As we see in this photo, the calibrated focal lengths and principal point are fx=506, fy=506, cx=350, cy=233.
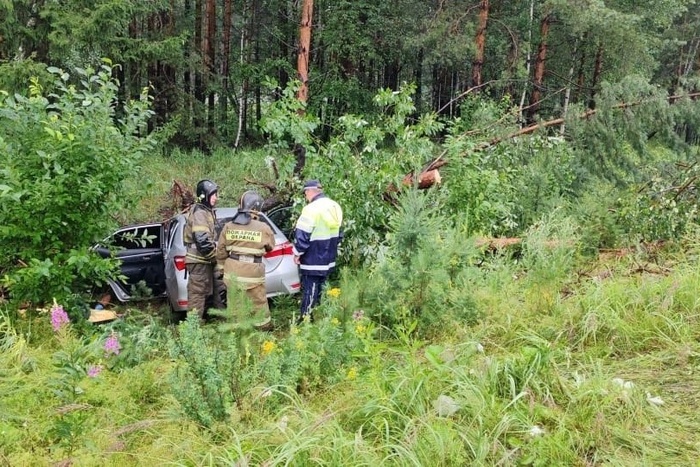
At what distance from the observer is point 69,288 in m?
4.77

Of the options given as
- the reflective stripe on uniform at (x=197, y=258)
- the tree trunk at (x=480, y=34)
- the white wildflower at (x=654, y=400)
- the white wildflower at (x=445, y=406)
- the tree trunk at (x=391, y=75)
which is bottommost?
the reflective stripe on uniform at (x=197, y=258)

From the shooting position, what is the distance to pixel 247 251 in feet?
18.3

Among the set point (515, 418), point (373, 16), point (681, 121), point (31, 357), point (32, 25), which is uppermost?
point (373, 16)

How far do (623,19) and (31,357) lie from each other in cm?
1715

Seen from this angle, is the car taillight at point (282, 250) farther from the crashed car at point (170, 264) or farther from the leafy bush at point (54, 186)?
the leafy bush at point (54, 186)

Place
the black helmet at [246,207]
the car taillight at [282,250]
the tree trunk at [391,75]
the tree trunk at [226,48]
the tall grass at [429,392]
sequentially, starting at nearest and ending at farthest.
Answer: the tall grass at [429,392] → the black helmet at [246,207] → the car taillight at [282,250] → the tree trunk at [226,48] → the tree trunk at [391,75]

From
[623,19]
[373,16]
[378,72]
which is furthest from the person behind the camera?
[378,72]

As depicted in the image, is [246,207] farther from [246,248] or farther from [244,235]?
[246,248]

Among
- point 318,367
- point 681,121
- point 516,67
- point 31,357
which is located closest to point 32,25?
point 31,357

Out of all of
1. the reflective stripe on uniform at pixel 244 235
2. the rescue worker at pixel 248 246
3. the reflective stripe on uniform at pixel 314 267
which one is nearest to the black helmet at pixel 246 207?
the rescue worker at pixel 248 246

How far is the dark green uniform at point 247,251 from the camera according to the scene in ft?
18.2

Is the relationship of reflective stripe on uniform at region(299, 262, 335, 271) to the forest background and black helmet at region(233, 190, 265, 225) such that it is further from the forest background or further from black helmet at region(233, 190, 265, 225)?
black helmet at region(233, 190, 265, 225)

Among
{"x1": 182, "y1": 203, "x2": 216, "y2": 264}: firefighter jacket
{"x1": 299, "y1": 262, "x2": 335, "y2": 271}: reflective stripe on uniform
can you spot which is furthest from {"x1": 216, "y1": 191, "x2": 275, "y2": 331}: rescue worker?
{"x1": 299, "y1": 262, "x2": 335, "y2": 271}: reflective stripe on uniform

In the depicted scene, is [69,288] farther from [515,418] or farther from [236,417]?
[515,418]
